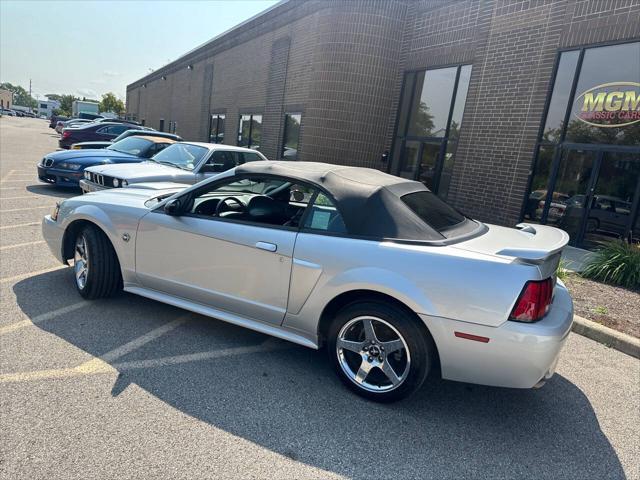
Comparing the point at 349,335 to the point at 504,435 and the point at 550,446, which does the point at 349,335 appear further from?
the point at 550,446

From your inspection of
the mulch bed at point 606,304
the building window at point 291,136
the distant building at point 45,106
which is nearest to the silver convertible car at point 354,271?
the mulch bed at point 606,304

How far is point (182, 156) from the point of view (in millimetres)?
8062

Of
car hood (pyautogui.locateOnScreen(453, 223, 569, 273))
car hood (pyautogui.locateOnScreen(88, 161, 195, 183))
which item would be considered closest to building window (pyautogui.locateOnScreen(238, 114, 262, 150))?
car hood (pyautogui.locateOnScreen(88, 161, 195, 183))

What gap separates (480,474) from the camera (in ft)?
7.85

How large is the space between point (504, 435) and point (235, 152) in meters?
6.61

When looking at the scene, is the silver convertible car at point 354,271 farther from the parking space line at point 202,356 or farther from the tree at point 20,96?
the tree at point 20,96

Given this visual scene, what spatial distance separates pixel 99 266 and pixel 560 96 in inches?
340

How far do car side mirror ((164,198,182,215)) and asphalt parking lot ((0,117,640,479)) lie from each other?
1.00 m

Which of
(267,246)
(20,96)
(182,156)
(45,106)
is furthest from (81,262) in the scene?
(20,96)

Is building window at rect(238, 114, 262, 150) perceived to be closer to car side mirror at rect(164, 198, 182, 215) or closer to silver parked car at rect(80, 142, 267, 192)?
silver parked car at rect(80, 142, 267, 192)

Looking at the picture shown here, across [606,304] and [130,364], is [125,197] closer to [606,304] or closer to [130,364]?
[130,364]

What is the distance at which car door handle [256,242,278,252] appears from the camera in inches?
124

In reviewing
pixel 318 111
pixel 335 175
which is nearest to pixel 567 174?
pixel 318 111

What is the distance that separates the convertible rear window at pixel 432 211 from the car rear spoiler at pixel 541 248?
21.1 inches
